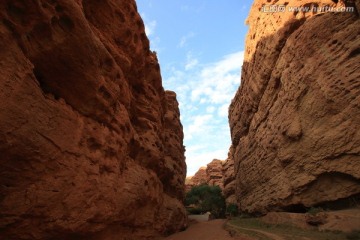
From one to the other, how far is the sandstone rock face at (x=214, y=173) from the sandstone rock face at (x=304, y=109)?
42.7m

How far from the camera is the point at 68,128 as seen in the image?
9.30 meters

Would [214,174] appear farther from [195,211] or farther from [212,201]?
[212,201]

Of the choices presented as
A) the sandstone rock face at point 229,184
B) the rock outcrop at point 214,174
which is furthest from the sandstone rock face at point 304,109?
the rock outcrop at point 214,174

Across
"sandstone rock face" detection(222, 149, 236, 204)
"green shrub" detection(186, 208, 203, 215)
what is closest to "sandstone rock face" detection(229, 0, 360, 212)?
"sandstone rock face" detection(222, 149, 236, 204)

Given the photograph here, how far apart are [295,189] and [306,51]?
29.8 ft

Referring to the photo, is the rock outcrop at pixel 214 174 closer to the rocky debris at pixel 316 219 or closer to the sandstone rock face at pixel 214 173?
the sandstone rock face at pixel 214 173

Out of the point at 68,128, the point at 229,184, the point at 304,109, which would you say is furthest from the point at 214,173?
the point at 68,128

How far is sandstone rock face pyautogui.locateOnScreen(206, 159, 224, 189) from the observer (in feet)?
229

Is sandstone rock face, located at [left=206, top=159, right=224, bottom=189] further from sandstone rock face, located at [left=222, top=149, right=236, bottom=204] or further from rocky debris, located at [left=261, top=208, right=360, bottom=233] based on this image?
rocky debris, located at [left=261, top=208, right=360, bottom=233]

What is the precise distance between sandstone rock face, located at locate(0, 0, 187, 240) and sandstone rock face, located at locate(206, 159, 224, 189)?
55752 millimetres

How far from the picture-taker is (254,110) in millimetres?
28297

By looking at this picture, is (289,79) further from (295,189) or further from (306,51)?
(295,189)

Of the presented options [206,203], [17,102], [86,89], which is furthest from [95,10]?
[206,203]

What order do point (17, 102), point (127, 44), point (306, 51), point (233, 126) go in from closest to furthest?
1. point (17, 102)
2. point (127, 44)
3. point (306, 51)
4. point (233, 126)
